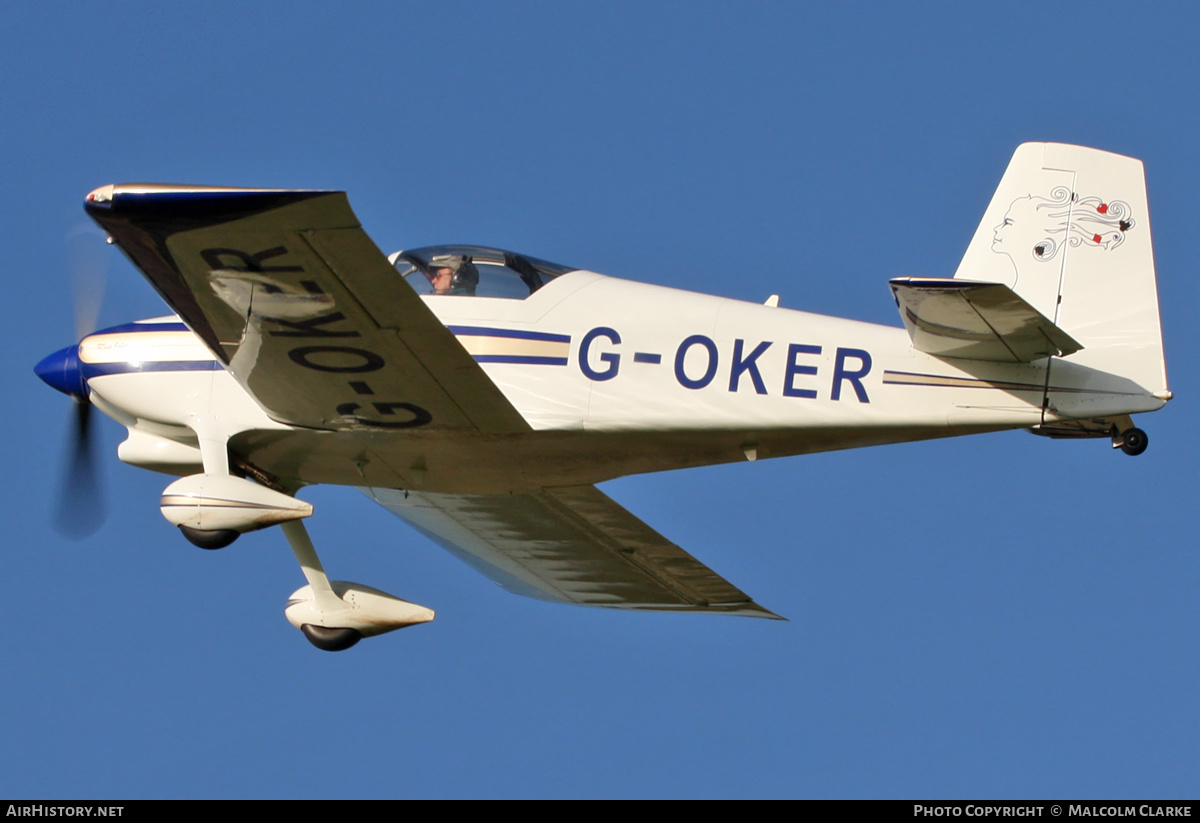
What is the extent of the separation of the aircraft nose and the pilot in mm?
3118

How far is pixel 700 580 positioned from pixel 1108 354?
16.3 ft

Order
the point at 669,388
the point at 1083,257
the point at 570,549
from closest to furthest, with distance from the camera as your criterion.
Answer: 1. the point at 1083,257
2. the point at 669,388
3. the point at 570,549

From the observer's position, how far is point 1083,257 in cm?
1073

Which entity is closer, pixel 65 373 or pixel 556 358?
pixel 556 358

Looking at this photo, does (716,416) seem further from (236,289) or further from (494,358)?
(236,289)

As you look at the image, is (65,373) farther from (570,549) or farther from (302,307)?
(570,549)

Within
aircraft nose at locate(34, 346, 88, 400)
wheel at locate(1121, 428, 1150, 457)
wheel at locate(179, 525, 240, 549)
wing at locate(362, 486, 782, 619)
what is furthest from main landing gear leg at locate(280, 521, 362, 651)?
wheel at locate(1121, 428, 1150, 457)

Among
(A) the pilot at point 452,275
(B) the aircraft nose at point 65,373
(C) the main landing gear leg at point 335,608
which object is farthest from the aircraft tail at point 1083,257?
(B) the aircraft nose at point 65,373

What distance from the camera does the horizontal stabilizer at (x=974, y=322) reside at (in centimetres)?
970

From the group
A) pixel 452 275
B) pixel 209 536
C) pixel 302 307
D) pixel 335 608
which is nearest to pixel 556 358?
pixel 452 275

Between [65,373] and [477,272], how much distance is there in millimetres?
3637

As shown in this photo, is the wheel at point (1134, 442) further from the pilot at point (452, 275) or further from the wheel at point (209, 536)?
the wheel at point (209, 536)

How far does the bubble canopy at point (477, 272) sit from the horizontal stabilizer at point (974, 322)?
2.64 meters
